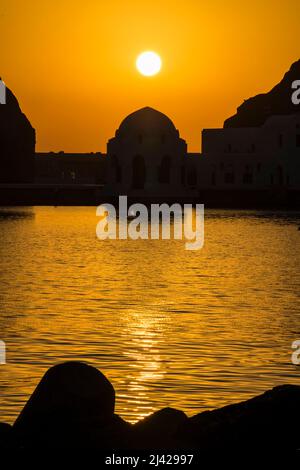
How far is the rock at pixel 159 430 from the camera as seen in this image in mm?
13656

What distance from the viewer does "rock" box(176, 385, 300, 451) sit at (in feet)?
45.8

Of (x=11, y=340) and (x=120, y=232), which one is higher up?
(x=120, y=232)

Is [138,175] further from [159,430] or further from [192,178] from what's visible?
[159,430]

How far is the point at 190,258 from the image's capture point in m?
62.2

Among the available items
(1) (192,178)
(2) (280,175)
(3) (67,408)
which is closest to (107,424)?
(3) (67,408)

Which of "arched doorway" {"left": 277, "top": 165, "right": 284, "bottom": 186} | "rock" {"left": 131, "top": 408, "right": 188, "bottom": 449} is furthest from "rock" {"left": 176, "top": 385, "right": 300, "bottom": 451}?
"arched doorway" {"left": 277, "top": 165, "right": 284, "bottom": 186}

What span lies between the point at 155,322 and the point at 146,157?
117 meters

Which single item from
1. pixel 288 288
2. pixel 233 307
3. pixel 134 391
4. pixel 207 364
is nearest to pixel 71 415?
pixel 134 391

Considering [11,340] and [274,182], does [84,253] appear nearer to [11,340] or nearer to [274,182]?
[11,340]

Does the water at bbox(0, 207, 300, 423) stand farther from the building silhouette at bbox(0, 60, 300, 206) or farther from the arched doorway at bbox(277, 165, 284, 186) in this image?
the arched doorway at bbox(277, 165, 284, 186)

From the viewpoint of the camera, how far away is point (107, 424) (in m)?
14.1

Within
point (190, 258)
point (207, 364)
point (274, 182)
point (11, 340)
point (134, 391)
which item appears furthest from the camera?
point (274, 182)

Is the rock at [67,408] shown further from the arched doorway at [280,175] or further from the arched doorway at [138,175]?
the arched doorway at [138,175]
